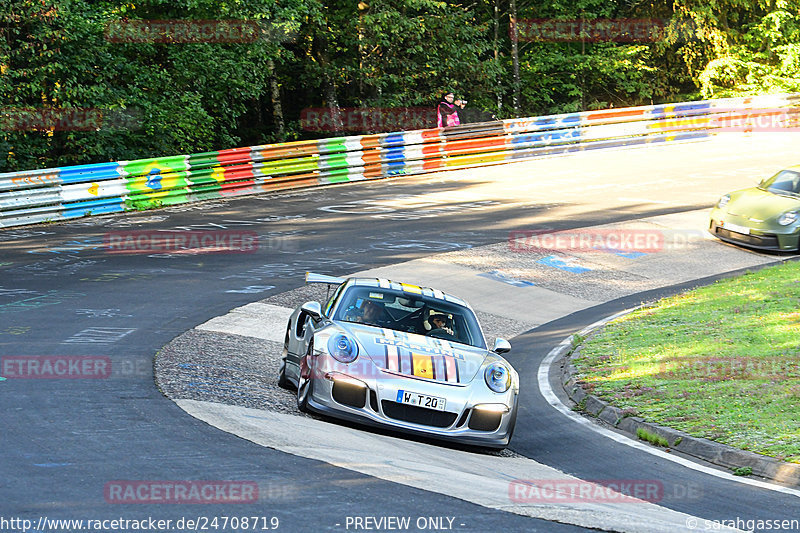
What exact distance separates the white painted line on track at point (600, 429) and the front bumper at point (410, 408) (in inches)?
61.5

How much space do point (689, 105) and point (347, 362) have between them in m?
29.4

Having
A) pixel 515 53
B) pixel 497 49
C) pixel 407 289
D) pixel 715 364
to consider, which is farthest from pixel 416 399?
pixel 497 49

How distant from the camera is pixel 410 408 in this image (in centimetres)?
834

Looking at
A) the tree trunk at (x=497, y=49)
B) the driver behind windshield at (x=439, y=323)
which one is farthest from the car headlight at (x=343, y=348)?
the tree trunk at (x=497, y=49)

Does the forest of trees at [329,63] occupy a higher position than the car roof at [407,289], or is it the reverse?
the forest of trees at [329,63]

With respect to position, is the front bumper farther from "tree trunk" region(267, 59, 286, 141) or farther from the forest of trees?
"tree trunk" region(267, 59, 286, 141)

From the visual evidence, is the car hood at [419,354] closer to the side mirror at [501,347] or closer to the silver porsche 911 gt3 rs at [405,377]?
the silver porsche 911 gt3 rs at [405,377]

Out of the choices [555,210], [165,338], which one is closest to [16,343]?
[165,338]

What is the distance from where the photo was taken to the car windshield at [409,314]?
31.5 ft

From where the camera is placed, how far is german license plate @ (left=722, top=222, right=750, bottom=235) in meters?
19.3

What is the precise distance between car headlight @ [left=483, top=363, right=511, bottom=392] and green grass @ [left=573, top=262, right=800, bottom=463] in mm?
1817

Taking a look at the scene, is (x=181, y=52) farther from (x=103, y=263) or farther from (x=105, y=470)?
(x=105, y=470)

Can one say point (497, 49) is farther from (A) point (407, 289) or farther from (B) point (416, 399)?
(B) point (416, 399)

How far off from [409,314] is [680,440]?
285 cm
